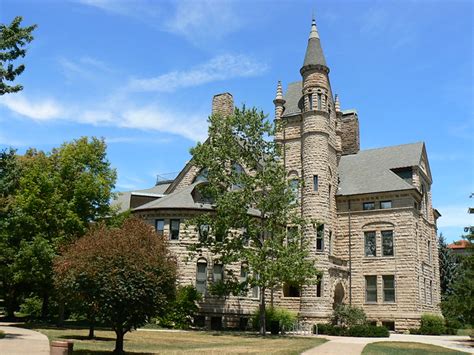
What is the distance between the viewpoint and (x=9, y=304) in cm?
3847

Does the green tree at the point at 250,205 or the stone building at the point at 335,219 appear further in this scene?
the stone building at the point at 335,219

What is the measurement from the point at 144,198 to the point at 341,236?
16959 millimetres

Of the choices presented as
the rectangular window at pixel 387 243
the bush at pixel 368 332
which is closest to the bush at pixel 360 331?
the bush at pixel 368 332

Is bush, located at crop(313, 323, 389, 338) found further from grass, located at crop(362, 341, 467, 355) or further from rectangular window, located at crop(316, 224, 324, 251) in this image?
grass, located at crop(362, 341, 467, 355)

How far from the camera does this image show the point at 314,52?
4322 centimetres

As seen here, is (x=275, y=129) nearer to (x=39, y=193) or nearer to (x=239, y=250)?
(x=239, y=250)

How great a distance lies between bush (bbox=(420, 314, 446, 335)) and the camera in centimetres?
3775

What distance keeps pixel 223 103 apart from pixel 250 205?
16323 millimetres

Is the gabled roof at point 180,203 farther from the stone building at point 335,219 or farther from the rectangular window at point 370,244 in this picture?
the rectangular window at point 370,244

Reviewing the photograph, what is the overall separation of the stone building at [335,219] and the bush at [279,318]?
1263 millimetres

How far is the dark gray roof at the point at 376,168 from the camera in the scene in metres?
42.6

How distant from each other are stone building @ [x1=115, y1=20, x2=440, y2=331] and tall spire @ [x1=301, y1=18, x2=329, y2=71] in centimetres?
8

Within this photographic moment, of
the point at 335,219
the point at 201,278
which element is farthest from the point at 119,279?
the point at 335,219

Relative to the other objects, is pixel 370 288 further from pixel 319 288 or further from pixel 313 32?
pixel 313 32
